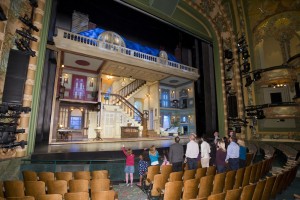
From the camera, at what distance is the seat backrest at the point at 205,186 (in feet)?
11.3

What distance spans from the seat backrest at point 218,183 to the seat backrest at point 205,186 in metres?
0.15

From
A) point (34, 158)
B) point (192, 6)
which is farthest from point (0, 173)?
point (192, 6)

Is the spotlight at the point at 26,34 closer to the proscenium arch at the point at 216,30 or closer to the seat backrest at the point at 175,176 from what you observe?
the seat backrest at the point at 175,176

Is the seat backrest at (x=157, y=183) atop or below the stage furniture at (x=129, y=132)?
below

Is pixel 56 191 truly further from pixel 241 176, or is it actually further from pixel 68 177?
pixel 241 176

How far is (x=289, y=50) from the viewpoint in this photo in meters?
10.3

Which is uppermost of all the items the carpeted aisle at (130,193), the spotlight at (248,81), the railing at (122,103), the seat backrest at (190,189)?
the spotlight at (248,81)

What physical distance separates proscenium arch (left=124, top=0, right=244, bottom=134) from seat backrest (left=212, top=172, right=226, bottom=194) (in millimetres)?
Result: 8448

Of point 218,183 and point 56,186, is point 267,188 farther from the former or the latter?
point 56,186

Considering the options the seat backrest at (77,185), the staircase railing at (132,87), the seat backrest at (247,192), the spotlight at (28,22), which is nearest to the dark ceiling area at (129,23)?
the staircase railing at (132,87)

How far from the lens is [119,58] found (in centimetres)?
1202

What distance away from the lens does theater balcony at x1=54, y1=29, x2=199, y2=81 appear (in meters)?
10.4

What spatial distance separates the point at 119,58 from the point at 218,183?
33.8 ft

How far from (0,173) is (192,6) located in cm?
1278
